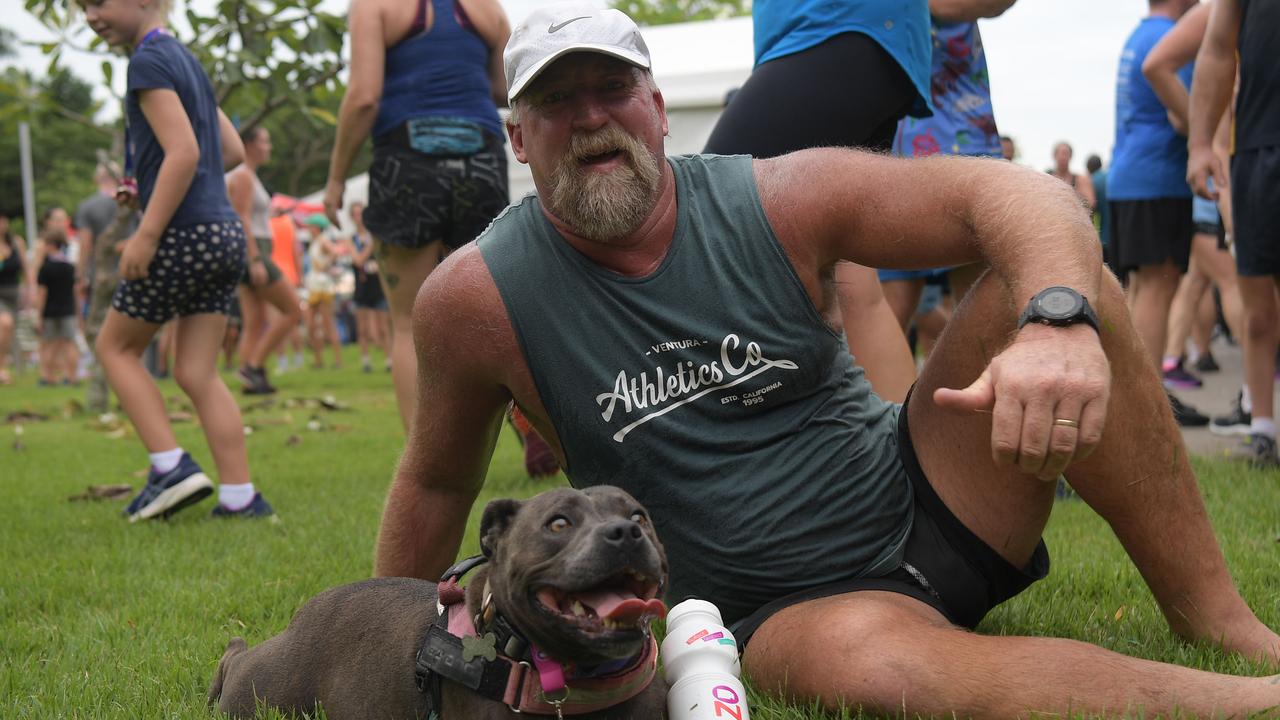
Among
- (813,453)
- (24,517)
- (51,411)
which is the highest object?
(813,453)

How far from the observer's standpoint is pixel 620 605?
2.19 meters

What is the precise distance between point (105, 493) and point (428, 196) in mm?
2613

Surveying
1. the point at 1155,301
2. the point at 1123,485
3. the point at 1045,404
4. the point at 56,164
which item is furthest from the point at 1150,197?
the point at 56,164

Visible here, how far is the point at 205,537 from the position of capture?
206 inches

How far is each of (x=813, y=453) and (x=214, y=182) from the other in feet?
13.4

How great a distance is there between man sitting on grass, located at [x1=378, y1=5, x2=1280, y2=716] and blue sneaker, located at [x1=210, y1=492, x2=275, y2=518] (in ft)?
9.97

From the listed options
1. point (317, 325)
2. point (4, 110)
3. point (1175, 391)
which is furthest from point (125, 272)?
point (317, 325)

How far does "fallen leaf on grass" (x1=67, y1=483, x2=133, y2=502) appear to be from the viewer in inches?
259

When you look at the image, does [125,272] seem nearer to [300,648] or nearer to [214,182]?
[214,182]

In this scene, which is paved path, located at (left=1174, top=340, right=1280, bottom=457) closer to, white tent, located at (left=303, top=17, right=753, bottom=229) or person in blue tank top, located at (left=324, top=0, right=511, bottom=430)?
person in blue tank top, located at (left=324, top=0, right=511, bottom=430)

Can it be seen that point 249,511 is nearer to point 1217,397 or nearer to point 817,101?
point 817,101

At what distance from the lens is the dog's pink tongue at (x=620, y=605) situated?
218cm

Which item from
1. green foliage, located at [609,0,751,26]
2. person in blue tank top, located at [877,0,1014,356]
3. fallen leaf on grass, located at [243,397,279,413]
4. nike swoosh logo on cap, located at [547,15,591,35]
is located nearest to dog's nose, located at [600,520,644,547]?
nike swoosh logo on cap, located at [547,15,591,35]

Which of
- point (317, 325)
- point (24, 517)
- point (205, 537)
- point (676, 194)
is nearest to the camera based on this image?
point (676, 194)
